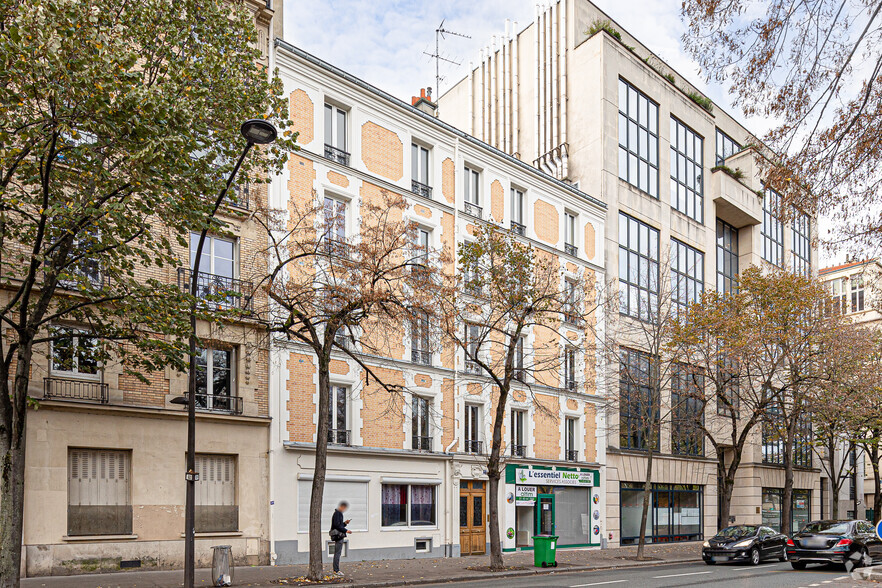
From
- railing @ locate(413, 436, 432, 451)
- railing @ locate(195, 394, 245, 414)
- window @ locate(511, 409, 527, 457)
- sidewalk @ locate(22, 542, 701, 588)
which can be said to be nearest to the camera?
sidewalk @ locate(22, 542, 701, 588)

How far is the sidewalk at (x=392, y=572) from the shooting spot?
16.8 meters

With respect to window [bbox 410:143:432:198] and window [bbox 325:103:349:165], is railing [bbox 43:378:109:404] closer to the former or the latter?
window [bbox 325:103:349:165]

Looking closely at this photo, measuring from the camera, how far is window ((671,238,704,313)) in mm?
40406

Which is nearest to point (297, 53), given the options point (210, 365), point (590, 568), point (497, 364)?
point (210, 365)

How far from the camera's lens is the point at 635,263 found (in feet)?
123

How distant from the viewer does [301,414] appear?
23.1 metres

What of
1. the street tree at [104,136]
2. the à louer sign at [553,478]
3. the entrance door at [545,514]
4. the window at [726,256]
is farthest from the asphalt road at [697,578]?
the window at [726,256]

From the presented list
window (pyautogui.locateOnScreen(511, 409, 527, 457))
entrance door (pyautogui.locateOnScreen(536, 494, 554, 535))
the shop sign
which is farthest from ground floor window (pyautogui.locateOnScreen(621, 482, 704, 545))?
window (pyautogui.locateOnScreen(511, 409, 527, 457))

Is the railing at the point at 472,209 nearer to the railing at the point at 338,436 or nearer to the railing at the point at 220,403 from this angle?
the railing at the point at 338,436

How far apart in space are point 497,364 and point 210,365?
33.8 feet

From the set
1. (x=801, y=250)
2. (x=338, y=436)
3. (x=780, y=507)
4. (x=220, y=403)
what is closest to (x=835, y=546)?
(x=338, y=436)

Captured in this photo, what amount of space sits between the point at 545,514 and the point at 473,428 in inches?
189

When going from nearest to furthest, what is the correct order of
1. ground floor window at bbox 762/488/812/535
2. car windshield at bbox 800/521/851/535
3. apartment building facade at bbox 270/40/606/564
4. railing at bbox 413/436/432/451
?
1. apartment building facade at bbox 270/40/606/564
2. car windshield at bbox 800/521/851/535
3. railing at bbox 413/436/432/451
4. ground floor window at bbox 762/488/812/535

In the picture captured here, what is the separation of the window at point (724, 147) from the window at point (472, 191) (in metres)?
21.1
